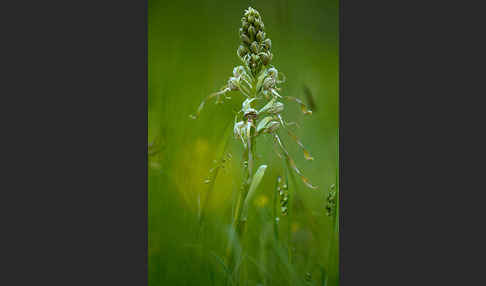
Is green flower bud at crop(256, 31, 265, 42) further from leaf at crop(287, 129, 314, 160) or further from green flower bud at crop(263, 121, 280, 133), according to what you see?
leaf at crop(287, 129, 314, 160)

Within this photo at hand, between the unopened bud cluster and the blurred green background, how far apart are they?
0.88ft

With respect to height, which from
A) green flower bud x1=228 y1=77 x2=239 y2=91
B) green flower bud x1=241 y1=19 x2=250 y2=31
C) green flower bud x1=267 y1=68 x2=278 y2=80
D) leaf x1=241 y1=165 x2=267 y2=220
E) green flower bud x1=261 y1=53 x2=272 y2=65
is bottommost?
leaf x1=241 y1=165 x2=267 y2=220

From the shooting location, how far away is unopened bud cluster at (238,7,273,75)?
4.05 metres

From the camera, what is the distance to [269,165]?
4.29 m

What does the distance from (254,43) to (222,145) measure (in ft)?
3.34

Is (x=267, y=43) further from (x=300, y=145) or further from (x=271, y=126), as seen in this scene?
(x=300, y=145)

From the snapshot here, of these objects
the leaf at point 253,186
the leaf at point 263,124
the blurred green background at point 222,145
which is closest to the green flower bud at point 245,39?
the blurred green background at point 222,145

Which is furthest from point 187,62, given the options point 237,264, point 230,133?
point 237,264

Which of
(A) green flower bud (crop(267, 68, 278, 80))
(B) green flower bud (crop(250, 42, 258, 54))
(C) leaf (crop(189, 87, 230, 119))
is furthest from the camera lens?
(C) leaf (crop(189, 87, 230, 119))

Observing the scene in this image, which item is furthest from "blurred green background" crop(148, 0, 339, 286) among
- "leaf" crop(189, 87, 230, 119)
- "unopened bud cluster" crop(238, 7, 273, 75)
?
"unopened bud cluster" crop(238, 7, 273, 75)

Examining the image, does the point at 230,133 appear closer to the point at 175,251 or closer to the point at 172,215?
the point at 172,215

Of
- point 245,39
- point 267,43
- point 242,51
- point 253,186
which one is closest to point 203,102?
point 242,51

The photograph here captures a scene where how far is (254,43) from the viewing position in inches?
159

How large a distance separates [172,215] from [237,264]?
0.79 m
